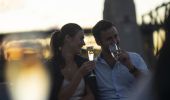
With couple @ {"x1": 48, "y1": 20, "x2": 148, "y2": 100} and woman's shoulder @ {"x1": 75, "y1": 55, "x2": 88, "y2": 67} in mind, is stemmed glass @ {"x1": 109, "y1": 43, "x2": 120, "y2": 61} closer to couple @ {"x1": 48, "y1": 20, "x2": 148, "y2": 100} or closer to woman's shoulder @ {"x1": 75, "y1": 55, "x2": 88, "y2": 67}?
couple @ {"x1": 48, "y1": 20, "x2": 148, "y2": 100}

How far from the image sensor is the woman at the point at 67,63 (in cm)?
420

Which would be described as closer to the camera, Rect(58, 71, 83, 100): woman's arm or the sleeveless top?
Rect(58, 71, 83, 100): woman's arm

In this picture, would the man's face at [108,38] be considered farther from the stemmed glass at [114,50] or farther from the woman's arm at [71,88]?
the woman's arm at [71,88]

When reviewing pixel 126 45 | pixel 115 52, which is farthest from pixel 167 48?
pixel 126 45

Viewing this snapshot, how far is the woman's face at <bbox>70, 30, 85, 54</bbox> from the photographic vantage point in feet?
13.8

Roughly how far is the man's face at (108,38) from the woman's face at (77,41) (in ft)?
0.51

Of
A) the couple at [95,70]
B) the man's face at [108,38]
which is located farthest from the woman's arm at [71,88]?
the man's face at [108,38]

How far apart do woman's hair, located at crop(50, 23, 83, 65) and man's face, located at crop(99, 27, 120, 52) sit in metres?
0.19

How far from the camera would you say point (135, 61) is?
417 centimetres

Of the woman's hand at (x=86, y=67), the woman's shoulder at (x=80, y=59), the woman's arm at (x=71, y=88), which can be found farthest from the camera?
the woman's shoulder at (x=80, y=59)

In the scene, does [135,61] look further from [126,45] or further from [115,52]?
[126,45]

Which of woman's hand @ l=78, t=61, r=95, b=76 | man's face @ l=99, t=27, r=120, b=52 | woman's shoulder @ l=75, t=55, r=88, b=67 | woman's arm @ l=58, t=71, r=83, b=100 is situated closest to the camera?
woman's hand @ l=78, t=61, r=95, b=76

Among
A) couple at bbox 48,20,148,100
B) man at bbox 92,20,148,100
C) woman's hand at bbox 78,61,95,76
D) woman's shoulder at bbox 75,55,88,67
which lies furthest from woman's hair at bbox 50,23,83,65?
woman's hand at bbox 78,61,95,76

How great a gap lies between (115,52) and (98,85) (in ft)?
1.21
